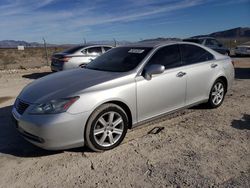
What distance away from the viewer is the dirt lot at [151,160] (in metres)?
3.77

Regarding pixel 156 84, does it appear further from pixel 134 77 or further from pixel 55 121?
pixel 55 121

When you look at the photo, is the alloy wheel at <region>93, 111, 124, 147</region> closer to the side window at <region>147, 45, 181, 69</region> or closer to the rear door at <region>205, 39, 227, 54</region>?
the side window at <region>147, 45, 181, 69</region>

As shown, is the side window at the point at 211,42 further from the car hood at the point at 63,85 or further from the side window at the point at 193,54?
the car hood at the point at 63,85

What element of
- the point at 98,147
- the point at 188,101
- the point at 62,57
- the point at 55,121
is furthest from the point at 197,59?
the point at 62,57

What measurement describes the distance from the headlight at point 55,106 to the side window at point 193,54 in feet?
8.53

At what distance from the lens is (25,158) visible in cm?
450

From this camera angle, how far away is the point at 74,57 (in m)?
13.0

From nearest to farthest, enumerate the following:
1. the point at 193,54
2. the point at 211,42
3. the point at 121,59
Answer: the point at 121,59
the point at 193,54
the point at 211,42

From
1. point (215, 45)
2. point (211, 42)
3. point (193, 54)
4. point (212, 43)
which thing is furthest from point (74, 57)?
point (215, 45)

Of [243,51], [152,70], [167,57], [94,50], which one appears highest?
[167,57]

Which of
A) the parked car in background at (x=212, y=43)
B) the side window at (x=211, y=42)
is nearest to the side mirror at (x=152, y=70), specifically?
the parked car in background at (x=212, y=43)

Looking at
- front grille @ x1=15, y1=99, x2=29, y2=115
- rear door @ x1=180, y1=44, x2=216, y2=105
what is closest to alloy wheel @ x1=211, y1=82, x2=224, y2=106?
rear door @ x1=180, y1=44, x2=216, y2=105

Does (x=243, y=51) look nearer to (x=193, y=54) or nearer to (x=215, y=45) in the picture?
(x=215, y=45)

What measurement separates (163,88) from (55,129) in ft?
6.83
